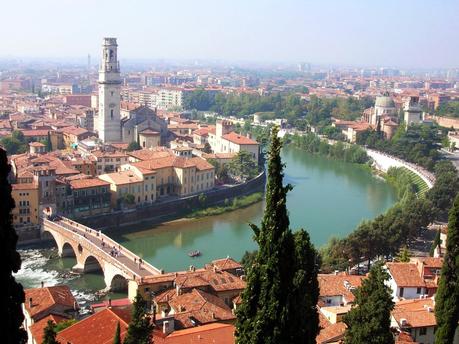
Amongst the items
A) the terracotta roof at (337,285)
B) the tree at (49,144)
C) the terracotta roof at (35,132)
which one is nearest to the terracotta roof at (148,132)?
the tree at (49,144)

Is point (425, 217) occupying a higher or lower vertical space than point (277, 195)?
lower

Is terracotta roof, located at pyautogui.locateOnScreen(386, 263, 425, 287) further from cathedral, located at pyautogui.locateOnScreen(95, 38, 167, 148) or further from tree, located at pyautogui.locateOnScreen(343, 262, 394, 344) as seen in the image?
cathedral, located at pyautogui.locateOnScreen(95, 38, 167, 148)

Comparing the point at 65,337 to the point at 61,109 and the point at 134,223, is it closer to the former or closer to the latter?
the point at 134,223

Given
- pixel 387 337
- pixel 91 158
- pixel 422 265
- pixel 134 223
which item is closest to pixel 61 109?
pixel 91 158

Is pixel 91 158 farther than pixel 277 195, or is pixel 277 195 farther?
pixel 91 158

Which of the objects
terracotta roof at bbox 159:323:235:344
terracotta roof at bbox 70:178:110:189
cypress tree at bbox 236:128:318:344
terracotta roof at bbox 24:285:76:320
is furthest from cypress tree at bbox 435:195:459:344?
terracotta roof at bbox 70:178:110:189

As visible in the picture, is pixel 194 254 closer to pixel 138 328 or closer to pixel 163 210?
pixel 163 210

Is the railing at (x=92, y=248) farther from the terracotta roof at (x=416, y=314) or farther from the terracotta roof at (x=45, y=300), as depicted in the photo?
the terracotta roof at (x=416, y=314)

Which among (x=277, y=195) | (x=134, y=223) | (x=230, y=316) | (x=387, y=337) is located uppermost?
(x=277, y=195)
